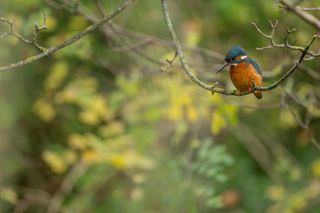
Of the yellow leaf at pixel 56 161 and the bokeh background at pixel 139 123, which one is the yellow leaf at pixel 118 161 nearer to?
the bokeh background at pixel 139 123

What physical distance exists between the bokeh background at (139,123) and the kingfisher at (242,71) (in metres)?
2.18

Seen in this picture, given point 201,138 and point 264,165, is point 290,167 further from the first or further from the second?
point 201,138

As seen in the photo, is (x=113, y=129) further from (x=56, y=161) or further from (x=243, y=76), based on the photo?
(x=243, y=76)

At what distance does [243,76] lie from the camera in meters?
2.71

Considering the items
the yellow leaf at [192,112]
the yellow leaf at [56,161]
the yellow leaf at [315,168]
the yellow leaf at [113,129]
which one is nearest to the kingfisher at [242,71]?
the yellow leaf at [192,112]

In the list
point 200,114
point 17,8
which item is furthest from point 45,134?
point 200,114

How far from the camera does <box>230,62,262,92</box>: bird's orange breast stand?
2709 millimetres

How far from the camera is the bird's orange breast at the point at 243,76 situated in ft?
8.89

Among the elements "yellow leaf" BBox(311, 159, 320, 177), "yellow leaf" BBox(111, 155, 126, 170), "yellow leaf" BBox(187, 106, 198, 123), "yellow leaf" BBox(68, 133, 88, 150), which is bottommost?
"yellow leaf" BBox(111, 155, 126, 170)

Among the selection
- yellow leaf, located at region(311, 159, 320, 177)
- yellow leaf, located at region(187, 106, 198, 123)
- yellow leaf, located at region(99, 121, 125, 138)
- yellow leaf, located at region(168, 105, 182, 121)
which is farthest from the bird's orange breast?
yellow leaf, located at region(311, 159, 320, 177)

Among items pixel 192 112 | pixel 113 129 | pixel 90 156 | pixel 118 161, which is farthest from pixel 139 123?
pixel 192 112

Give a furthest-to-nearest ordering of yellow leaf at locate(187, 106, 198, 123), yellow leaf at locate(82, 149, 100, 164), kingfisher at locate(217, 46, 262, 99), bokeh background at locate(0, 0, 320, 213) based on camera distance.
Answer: yellow leaf at locate(82, 149, 100, 164) → bokeh background at locate(0, 0, 320, 213) → yellow leaf at locate(187, 106, 198, 123) → kingfisher at locate(217, 46, 262, 99)

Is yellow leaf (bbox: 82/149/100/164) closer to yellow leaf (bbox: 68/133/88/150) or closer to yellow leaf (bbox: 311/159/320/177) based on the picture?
yellow leaf (bbox: 68/133/88/150)

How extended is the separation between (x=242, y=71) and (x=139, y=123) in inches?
125
